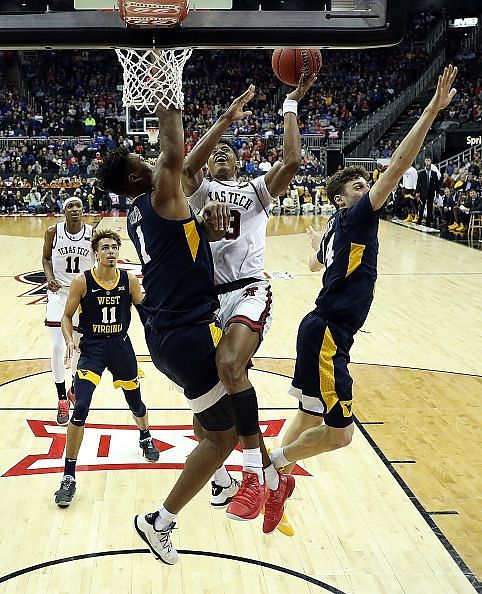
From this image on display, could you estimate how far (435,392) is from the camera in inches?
320

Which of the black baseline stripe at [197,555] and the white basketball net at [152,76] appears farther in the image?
the black baseline stripe at [197,555]

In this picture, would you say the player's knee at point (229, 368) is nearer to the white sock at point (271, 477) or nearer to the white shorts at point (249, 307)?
the white shorts at point (249, 307)

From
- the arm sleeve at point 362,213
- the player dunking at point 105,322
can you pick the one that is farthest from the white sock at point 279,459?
the player dunking at point 105,322

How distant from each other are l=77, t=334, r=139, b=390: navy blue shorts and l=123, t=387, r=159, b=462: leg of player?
125 mm

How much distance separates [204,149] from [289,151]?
0.47 meters

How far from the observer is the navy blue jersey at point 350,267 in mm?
4652

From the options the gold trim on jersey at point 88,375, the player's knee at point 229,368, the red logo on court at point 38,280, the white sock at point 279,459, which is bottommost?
the red logo on court at point 38,280

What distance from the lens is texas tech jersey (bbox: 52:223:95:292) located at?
7715 millimetres

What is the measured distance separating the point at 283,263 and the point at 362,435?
9.35 meters

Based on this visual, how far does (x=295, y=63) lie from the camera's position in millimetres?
4992

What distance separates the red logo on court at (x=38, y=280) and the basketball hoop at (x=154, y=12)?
8236mm

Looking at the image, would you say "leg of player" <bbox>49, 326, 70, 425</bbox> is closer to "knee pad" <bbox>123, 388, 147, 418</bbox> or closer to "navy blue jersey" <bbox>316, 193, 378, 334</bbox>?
"knee pad" <bbox>123, 388, 147, 418</bbox>

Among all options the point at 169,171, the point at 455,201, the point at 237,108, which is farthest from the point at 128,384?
the point at 455,201

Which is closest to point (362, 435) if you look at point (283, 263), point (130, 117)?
point (283, 263)
